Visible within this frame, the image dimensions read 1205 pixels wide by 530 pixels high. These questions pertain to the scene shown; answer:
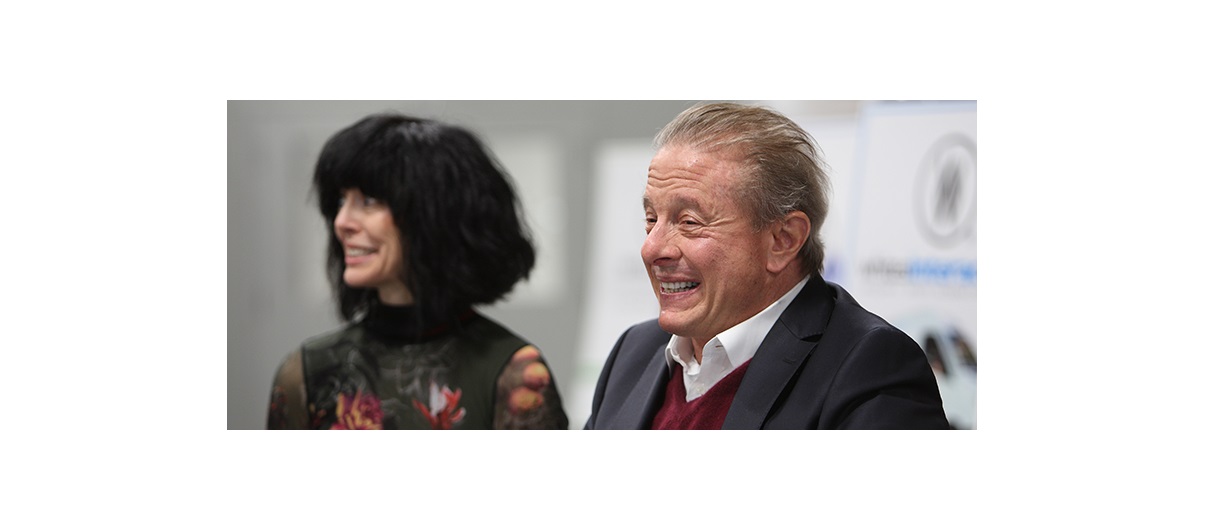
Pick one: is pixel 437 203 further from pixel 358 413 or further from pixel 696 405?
pixel 696 405

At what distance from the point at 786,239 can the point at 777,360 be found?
0.37 metres

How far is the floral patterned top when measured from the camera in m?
4.22

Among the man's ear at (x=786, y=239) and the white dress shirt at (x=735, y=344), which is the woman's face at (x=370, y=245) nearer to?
the white dress shirt at (x=735, y=344)

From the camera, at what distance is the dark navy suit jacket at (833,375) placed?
378 centimetres

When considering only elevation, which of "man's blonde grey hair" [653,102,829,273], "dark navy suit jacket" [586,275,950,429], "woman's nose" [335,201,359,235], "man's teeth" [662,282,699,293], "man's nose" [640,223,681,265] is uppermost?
"man's blonde grey hair" [653,102,829,273]

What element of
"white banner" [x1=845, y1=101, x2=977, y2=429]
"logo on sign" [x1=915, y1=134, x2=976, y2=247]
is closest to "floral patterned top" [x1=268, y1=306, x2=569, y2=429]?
"white banner" [x1=845, y1=101, x2=977, y2=429]

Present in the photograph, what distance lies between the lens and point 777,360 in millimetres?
3822

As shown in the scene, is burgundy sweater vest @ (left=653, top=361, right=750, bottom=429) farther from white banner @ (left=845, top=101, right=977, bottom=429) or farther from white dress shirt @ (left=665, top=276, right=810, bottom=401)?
white banner @ (left=845, top=101, right=977, bottom=429)

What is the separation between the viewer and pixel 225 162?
4254mm

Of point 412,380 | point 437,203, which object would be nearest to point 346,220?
point 437,203

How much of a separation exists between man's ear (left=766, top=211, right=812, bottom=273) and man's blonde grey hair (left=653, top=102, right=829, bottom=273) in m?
0.02

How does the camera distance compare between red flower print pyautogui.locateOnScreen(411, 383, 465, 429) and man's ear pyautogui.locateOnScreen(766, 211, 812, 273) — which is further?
red flower print pyautogui.locateOnScreen(411, 383, 465, 429)

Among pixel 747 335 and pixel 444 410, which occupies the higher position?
pixel 747 335
